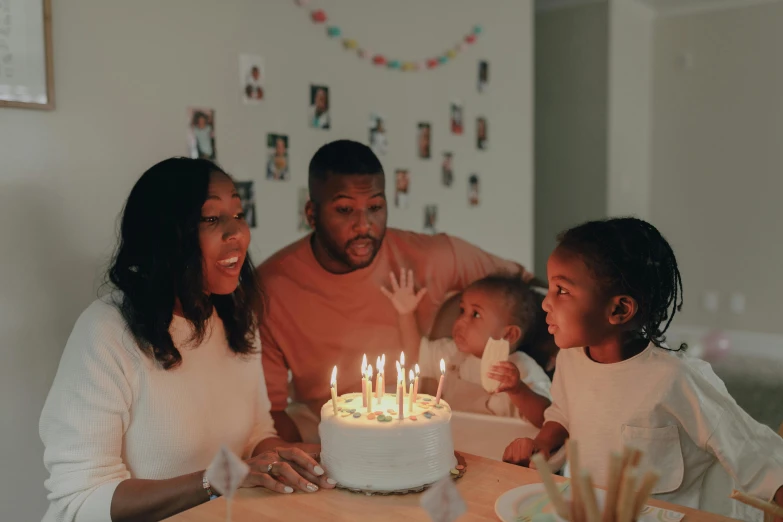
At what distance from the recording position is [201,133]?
180cm

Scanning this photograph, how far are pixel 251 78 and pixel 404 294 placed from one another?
26.9 inches

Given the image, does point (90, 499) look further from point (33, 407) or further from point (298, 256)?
point (298, 256)

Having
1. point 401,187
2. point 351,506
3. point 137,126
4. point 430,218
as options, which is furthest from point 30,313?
point 430,218

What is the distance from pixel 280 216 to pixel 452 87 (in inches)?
33.2

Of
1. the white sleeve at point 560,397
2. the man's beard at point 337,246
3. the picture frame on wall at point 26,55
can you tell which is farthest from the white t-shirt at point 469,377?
the picture frame on wall at point 26,55

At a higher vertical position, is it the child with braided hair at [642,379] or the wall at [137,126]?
the wall at [137,126]

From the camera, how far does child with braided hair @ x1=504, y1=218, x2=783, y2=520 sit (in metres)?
1.29

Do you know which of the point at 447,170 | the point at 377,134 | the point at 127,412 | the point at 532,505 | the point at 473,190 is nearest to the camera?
the point at 532,505

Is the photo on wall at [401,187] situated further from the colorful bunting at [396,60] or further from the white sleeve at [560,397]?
the white sleeve at [560,397]

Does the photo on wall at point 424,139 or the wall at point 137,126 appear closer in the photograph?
the wall at point 137,126

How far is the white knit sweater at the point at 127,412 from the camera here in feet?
4.29

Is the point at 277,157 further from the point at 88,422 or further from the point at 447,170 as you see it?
the point at 88,422

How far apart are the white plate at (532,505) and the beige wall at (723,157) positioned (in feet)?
11.1

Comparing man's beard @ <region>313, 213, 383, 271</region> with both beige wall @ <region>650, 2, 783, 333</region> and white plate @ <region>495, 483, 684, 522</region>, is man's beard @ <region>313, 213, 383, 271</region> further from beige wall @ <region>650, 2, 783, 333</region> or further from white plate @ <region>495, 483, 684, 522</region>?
beige wall @ <region>650, 2, 783, 333</region>
